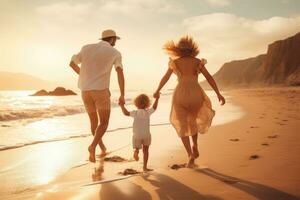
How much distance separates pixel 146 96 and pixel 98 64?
1.02 metres

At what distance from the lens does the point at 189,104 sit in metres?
5.25

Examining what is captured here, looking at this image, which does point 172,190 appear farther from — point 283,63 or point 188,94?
point 283,63

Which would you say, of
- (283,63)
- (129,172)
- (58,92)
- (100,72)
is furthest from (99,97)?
(283,63)

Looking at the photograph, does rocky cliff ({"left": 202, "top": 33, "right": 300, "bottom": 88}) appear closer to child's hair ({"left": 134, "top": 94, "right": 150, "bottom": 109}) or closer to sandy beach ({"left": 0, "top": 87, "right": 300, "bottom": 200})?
sandy beach ({"left": 0, "top": 87, "right": 300, "bottom": 200})

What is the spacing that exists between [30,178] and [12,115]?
13.3 metres

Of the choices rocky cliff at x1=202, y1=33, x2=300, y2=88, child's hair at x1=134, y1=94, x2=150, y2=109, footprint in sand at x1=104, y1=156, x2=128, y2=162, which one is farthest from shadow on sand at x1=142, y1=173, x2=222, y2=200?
rocky cliff at x1=202, y1=33, x2=300, y2=88

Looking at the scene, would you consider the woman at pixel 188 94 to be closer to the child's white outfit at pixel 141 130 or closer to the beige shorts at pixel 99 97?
the child's white outfit at pixel 141 130

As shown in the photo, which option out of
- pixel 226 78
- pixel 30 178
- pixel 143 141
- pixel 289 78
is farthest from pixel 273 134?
pixel 226 78

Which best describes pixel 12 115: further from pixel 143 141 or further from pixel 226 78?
pixel 226 78

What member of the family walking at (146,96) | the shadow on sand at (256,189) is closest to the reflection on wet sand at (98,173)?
the family walking at (146,96)

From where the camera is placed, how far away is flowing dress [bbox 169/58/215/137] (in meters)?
5.23

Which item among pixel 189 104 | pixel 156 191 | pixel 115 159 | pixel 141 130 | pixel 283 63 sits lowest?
pixel 115 159

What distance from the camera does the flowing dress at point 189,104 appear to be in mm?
5227

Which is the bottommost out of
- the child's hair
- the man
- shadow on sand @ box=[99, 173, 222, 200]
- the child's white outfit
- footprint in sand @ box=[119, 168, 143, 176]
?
footprint in sand @ box=[119, 168, 143, 176]
